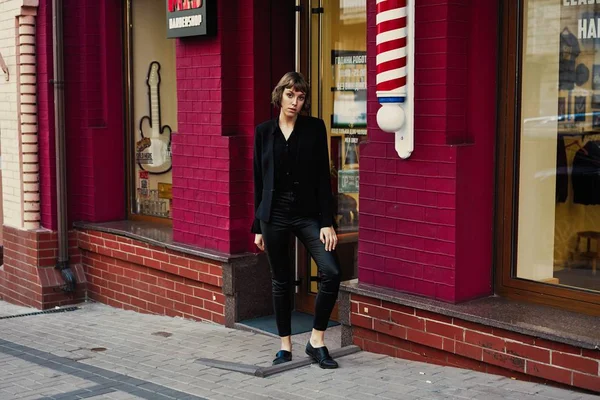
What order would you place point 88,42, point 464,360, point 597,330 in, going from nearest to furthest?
point 597,330 → point 464,360 → point 88,42

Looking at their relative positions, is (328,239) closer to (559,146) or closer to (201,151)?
(559,146)

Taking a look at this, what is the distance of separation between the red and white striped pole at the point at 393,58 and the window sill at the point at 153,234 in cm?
217

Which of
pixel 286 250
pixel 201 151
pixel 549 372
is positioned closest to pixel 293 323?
pixel 286 250

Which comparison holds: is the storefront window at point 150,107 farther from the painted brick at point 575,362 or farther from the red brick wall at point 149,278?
the painted brick at point 575,362

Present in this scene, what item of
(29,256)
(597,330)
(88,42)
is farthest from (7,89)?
(597,330)

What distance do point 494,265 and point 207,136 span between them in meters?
2.84

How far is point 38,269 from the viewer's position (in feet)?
31.3

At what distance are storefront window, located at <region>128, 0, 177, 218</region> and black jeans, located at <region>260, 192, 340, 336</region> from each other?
3.41 meters

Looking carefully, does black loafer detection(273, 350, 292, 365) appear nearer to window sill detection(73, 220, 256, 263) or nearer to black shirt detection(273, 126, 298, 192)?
black shirt detection(273, 126, 298, 192)

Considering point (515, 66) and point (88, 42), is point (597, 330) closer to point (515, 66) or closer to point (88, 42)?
point (515, 66)

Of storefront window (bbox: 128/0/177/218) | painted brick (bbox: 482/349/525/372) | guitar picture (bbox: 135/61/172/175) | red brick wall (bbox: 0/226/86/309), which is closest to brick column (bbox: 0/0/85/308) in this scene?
→ red brick wall (bbox: 0/226/86/309)

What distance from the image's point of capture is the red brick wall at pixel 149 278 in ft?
26.0

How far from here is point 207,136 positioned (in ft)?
25.8

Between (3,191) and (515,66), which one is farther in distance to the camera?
(3,191)
